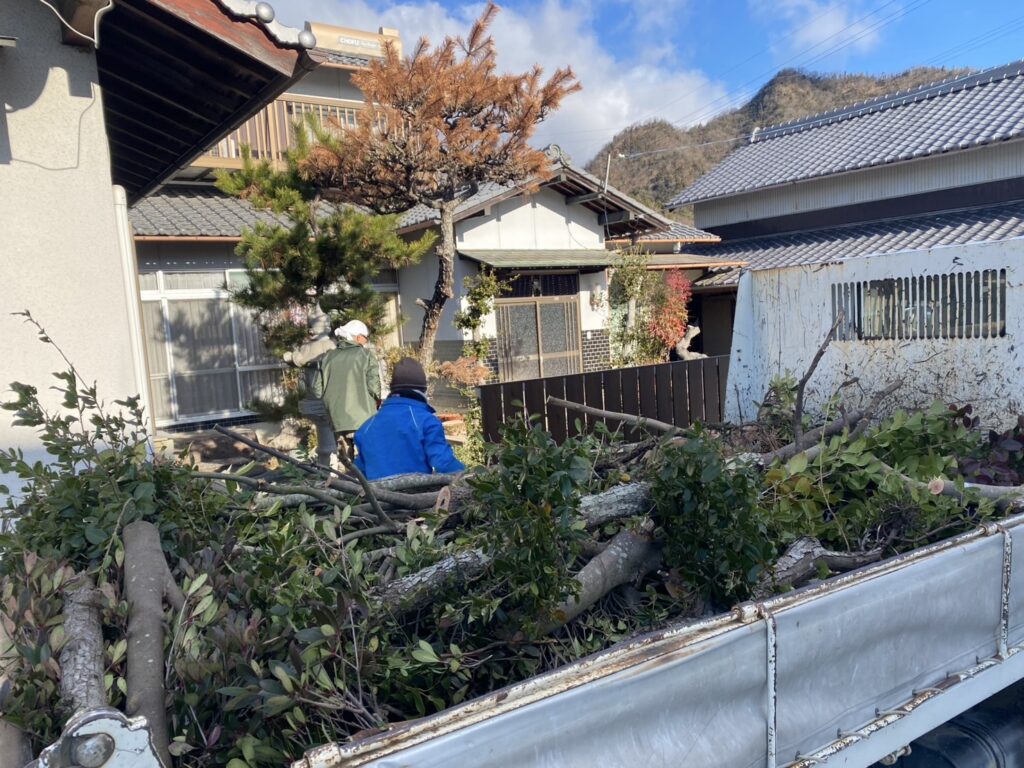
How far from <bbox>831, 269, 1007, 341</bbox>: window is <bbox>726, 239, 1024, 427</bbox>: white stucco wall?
0.10ft

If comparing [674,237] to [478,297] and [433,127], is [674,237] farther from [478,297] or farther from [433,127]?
[433,127]

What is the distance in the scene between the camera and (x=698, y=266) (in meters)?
15.2

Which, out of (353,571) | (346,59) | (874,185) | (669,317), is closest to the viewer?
(353,571)

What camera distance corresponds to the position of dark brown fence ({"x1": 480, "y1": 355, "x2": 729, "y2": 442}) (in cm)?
633

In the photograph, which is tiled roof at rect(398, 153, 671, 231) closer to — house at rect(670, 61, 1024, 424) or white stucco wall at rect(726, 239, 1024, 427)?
house at rect(670, 61, 1024, 424)

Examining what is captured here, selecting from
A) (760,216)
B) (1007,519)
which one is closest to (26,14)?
(1007,519)

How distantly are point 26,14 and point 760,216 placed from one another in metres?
19.1

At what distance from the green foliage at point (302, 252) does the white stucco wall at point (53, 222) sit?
3.95m

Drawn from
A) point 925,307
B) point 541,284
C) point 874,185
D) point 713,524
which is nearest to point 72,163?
point 713,524

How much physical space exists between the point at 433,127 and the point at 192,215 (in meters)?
4.60

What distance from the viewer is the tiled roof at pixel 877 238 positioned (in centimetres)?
1523

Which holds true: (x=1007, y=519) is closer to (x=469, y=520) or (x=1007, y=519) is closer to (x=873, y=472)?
(x=873, y=472)

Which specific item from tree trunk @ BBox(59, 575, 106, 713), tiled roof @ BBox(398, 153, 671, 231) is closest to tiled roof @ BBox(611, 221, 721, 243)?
tiled roof @ BBox(398, 153, 671, 231)

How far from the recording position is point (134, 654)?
1572 mm
